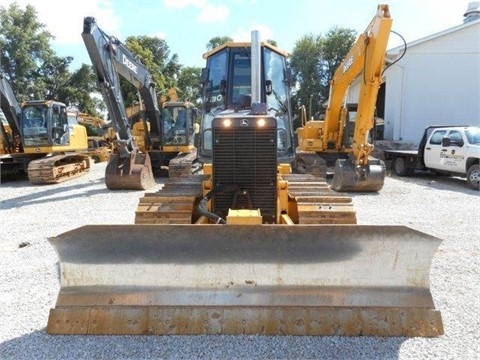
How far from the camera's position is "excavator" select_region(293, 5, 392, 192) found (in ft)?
28.4

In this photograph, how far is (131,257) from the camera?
316cm

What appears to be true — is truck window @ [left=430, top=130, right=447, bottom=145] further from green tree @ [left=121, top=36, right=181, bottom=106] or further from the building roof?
green tree @ [left=121, top=36, right=181, bottom=106]

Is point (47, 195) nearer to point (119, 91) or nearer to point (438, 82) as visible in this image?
point (119, 91)

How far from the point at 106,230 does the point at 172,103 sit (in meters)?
10.8

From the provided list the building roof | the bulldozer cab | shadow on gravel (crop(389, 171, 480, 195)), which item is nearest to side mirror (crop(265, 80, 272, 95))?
the bulldozer cab

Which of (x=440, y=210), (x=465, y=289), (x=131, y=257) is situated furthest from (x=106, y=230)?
(x=440, y=210)

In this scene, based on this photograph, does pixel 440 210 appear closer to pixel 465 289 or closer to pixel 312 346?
pixel 465 289

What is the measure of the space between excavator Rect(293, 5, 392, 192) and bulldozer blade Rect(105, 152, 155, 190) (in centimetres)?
478

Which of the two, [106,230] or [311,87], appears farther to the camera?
[311,87]

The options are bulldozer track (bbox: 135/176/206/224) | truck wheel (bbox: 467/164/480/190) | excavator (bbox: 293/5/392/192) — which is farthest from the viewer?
truck wheel (bbox: 467/164/480/190)

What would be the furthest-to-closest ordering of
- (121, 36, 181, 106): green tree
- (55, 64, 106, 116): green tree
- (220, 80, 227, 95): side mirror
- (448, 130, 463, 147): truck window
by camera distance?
(121, 36, 181, 106): green tree
(55, 64, 106, 116): green tree
(448, 130, 463, 147): truck window
(220, 80, 227, 95): side mirror

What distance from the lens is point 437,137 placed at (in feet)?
42.0

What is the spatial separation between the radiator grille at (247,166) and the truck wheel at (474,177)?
9.20m

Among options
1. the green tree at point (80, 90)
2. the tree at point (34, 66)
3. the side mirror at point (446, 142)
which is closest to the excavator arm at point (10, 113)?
the side mirror at point (446, 142)
